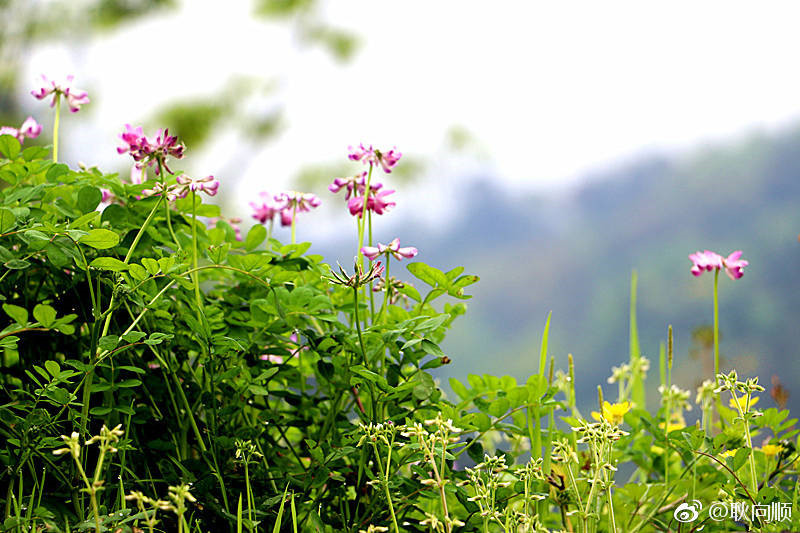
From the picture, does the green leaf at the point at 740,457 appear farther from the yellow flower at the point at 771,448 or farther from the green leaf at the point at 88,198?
the green leaf at the point at 88,198

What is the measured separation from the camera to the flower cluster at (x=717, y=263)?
49.9 inches

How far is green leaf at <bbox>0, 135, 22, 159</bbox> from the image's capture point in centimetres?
113

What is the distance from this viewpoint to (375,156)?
1.15 m

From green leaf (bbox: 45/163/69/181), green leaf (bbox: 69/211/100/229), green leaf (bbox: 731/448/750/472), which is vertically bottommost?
green leaf (bbox: 731/448/750/472)

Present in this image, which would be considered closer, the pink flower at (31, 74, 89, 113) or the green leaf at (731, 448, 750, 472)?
the green leaf at (731, 448, 750, 472)

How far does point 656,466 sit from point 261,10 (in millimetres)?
8432

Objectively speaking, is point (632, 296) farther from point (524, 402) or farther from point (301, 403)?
point (301, 403)

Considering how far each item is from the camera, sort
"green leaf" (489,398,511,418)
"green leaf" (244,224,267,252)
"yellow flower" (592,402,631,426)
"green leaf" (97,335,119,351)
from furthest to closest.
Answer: "yellow flower" (592,402,631,426) → "green leaf" (244,224,267,252) → "green leaf" (489,398,511,418) → "green leaf" (97,335,119,351)

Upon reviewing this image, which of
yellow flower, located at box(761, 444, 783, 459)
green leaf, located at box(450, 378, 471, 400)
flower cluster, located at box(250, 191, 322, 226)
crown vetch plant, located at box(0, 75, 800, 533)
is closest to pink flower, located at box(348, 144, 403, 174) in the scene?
crown vetch plant, located at box(0, 75, 800, 533)

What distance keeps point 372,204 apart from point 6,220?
1.85 feet

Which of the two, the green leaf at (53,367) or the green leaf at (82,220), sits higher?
the green leaf at (82,220)

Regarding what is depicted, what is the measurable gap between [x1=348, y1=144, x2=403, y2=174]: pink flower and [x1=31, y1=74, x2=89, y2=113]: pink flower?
605mm

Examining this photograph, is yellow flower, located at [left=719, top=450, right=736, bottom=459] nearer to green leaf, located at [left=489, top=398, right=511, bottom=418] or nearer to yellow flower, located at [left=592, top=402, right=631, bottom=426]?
yellow flower, located at [left=592, top=402, right=631, bottom=426]

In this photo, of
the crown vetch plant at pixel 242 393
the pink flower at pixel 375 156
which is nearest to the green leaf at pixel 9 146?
the crown vetch plant at pixel 242 393
